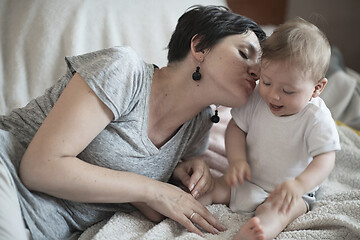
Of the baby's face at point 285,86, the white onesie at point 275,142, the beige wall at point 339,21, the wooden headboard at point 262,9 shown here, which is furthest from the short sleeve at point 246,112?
the beige wall at point 339,21

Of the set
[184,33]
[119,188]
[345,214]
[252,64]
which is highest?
[184,33]

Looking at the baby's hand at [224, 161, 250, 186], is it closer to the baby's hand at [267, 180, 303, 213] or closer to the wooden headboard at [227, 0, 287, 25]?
the baby's hand at [267, 180, 303, 213]

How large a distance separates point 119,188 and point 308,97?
0.54m

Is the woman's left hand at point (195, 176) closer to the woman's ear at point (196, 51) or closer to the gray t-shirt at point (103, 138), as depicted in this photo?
the gray t-shirt at point (103, 138)

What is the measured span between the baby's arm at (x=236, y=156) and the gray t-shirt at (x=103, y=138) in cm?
14

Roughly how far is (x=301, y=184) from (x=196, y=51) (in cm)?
45

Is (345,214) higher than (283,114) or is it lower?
lower

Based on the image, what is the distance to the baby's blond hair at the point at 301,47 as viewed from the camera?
1013 millimetres

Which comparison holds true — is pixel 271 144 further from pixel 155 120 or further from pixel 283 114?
pixel 155 120

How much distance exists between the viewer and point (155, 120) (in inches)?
48.4

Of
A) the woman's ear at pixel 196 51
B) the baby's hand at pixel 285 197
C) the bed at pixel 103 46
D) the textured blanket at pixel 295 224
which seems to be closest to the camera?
the baby's hand at pixel 285 197

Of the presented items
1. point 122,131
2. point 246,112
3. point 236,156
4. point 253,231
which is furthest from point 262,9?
point 253,231

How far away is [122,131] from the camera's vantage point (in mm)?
1134

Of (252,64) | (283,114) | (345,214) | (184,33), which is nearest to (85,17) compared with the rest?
(184,33)
